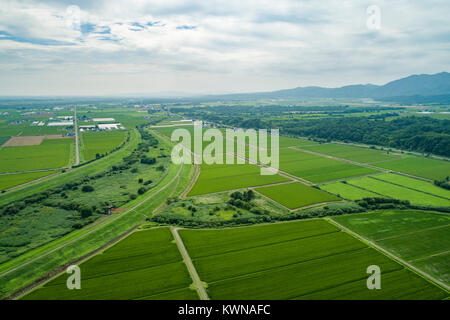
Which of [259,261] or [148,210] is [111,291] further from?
[148,210]

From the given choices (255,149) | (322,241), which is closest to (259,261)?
(322,241)

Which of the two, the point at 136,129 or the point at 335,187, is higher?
the point at 136,129

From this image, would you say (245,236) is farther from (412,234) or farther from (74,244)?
(412,234)

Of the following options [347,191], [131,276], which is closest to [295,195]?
[347,191]

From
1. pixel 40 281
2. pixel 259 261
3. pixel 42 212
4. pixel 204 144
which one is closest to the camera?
pixel 40 281

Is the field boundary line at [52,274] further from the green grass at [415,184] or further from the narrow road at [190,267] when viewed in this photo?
the green grass at [415,184]

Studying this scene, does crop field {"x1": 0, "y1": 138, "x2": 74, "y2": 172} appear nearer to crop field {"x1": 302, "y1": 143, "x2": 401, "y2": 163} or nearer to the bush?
the bush
